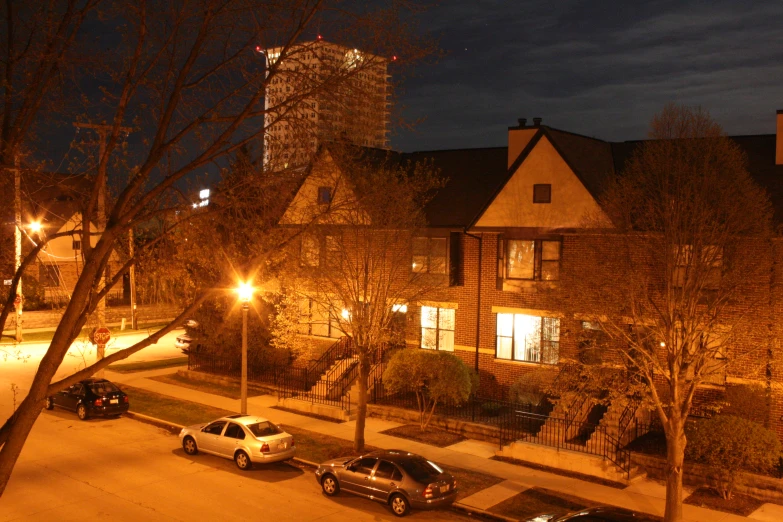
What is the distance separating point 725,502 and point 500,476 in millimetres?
5619

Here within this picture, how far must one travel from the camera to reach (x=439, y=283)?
27.9 meters

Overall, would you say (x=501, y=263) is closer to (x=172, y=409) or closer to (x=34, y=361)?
(x=172, y=409)

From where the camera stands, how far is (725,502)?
18141mm

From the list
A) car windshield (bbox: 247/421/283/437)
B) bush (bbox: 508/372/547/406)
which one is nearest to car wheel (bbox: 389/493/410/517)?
car windshield (bbox: 247/421/283/437)

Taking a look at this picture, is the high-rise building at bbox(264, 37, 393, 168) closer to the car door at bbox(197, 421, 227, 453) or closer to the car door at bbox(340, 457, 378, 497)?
the car door at bbox(340, 457, 378, 497)

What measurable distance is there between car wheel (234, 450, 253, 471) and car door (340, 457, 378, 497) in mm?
3577

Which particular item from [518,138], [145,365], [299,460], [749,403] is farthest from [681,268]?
[145,365]

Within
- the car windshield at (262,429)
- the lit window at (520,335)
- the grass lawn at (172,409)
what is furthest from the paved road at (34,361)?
the lit window at (520,335)

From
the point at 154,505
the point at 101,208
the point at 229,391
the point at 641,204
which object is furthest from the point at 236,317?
the point at 101,208

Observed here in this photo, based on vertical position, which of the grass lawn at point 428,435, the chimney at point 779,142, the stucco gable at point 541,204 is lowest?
the grass lawn at point 428,435

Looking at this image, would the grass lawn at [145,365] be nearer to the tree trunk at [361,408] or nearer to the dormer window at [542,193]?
the tree trunk at [361,408]

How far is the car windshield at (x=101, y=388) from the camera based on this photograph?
89.4ft

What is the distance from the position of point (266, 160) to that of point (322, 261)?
47.9 ft

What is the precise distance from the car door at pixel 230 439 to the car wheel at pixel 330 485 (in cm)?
327
